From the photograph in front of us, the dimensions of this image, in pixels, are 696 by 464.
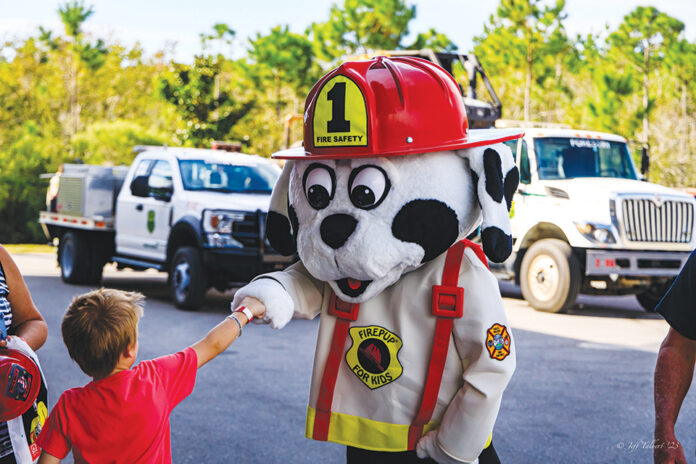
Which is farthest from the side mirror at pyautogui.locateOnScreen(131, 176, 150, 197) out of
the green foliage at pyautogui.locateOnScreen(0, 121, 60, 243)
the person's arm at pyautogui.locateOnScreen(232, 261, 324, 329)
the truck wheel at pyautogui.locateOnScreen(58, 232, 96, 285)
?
the green foliage at pyautogui.locateOnScreen(0, 121, 60, 243)

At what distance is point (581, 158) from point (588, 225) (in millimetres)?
1287

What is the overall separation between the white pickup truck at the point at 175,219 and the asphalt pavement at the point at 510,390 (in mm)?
598

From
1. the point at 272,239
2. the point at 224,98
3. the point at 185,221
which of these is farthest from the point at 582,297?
the point at 224,98

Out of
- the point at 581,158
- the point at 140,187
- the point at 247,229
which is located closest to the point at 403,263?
the point at 247,229

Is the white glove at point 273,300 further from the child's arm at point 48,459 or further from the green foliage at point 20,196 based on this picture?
the green foliage at point 20,196

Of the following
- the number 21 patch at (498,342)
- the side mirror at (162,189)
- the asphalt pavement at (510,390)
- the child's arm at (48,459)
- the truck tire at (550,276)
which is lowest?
the asphalt pavement at (510,390)

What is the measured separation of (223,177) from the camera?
10992 millimetres

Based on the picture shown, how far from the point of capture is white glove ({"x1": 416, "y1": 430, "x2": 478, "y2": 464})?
8.26 feet

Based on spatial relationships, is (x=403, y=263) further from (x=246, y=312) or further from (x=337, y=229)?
(x=246, y=312)

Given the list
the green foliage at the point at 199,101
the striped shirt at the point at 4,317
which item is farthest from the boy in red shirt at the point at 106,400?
the green foliage at the point at 199,101

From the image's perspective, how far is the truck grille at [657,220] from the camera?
1067 centimetres

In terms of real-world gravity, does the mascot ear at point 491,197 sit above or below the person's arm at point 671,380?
above

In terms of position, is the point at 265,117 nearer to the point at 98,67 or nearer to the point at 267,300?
the point at 98,67

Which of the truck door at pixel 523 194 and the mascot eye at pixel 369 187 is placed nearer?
the mascot eye at pixel 369 187
